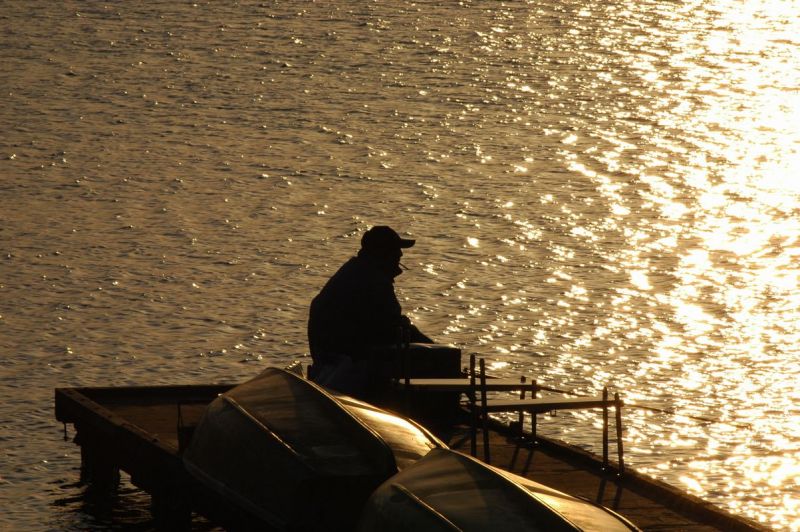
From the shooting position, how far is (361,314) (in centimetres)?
1370

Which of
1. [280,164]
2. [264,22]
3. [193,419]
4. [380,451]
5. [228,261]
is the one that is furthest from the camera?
[264,22]

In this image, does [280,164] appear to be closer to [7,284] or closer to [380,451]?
[7,284]

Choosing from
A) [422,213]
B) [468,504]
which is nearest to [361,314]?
[468,504]

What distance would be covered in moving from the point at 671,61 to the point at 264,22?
12219mm

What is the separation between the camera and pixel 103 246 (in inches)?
1005

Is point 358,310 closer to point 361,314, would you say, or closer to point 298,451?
point 361,314

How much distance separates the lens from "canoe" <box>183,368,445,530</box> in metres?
11.5

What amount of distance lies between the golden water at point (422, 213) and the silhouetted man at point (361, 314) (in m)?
3.02

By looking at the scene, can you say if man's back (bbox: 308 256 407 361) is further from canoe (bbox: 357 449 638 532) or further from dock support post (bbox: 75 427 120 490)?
dock support post (bbox: 75 427 120 490)

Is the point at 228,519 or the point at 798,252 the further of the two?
the point at 798,252

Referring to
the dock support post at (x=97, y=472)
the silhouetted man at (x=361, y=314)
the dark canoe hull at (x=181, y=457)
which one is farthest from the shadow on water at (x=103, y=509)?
the silhouetted man at (x=361, y=314)

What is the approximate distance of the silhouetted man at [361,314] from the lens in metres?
13.6

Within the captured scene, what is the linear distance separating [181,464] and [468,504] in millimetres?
3420

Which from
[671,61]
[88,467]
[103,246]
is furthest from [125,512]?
[671,61]
